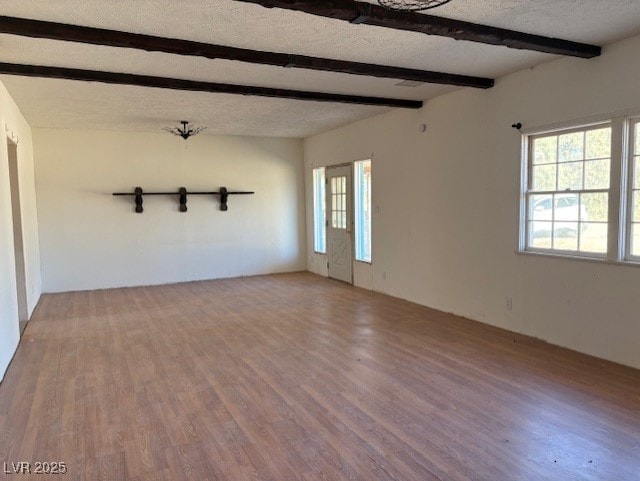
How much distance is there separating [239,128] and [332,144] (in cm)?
159

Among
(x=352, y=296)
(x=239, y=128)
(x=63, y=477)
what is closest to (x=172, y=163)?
(x=239, y=128)

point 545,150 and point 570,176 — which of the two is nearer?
point 570,176

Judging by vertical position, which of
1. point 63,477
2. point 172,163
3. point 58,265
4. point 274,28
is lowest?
point 63,477

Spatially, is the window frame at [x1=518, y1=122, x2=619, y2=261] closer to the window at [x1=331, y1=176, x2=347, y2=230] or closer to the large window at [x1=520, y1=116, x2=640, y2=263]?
the large window at [x1=520, y1=116, x2=640, y2=263]

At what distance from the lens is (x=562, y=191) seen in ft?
13.5

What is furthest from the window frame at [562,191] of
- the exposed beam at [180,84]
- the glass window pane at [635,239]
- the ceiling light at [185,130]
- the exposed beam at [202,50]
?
the ceiling light at [185,130]

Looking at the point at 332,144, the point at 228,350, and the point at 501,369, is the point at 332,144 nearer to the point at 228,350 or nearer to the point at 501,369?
the point at 228,350

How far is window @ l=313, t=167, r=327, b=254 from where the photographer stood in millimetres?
8500

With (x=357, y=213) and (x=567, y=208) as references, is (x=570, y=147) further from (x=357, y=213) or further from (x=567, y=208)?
(x=357, y=213)

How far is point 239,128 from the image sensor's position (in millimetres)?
7406

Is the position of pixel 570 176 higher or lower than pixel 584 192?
higher

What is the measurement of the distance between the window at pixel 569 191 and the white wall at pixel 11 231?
4816 millimetres

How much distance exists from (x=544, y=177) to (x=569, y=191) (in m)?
0.32

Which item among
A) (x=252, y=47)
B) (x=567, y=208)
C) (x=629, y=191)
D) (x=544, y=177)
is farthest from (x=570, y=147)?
(x=252, y=47)
